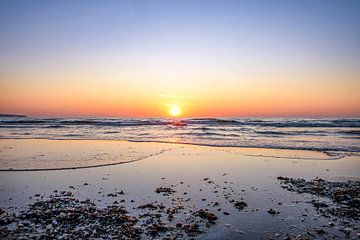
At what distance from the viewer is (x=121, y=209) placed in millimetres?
7340

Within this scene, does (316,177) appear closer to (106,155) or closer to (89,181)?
(89,181)

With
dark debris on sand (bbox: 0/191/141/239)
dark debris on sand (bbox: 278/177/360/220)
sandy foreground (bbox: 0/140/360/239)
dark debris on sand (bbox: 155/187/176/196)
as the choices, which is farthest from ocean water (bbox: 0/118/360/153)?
dark debris on sand (bbox: 0/191/141/239)

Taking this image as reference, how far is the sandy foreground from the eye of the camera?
244 inches

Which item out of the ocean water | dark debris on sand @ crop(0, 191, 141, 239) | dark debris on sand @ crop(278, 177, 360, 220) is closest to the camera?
dark debris on sand @ crop(0, 191, 141, 239)

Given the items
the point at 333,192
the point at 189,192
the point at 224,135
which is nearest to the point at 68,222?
the point at 189,192

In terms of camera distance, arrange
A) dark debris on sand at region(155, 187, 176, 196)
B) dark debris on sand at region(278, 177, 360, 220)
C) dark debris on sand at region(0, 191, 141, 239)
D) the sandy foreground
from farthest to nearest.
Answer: dark debris on sand at region(155, 187, 176, 196) < dark debris on sand at region(278, 177, 360, 220) < the sandy foreground < dark debris on sand at region(0, 191, 141, 239)

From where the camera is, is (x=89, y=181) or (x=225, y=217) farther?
(x=89, y=181)

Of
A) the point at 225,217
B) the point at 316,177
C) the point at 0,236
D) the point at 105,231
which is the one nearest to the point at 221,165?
the point at 316,177

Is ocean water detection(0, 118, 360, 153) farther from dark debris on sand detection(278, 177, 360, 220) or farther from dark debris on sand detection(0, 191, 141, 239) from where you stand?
dark debris on sand detection(0, 191, 141, 239)

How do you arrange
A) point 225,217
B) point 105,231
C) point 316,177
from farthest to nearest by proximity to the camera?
point 316,177
point 225,217
point 105,231

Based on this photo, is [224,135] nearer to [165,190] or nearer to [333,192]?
[333,192]

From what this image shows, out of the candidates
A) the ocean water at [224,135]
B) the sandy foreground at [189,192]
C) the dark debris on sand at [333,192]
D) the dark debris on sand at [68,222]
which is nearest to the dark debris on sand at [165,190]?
the sandy foreground at [189,192]

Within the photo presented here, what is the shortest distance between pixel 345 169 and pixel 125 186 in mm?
10296

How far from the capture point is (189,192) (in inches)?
356
